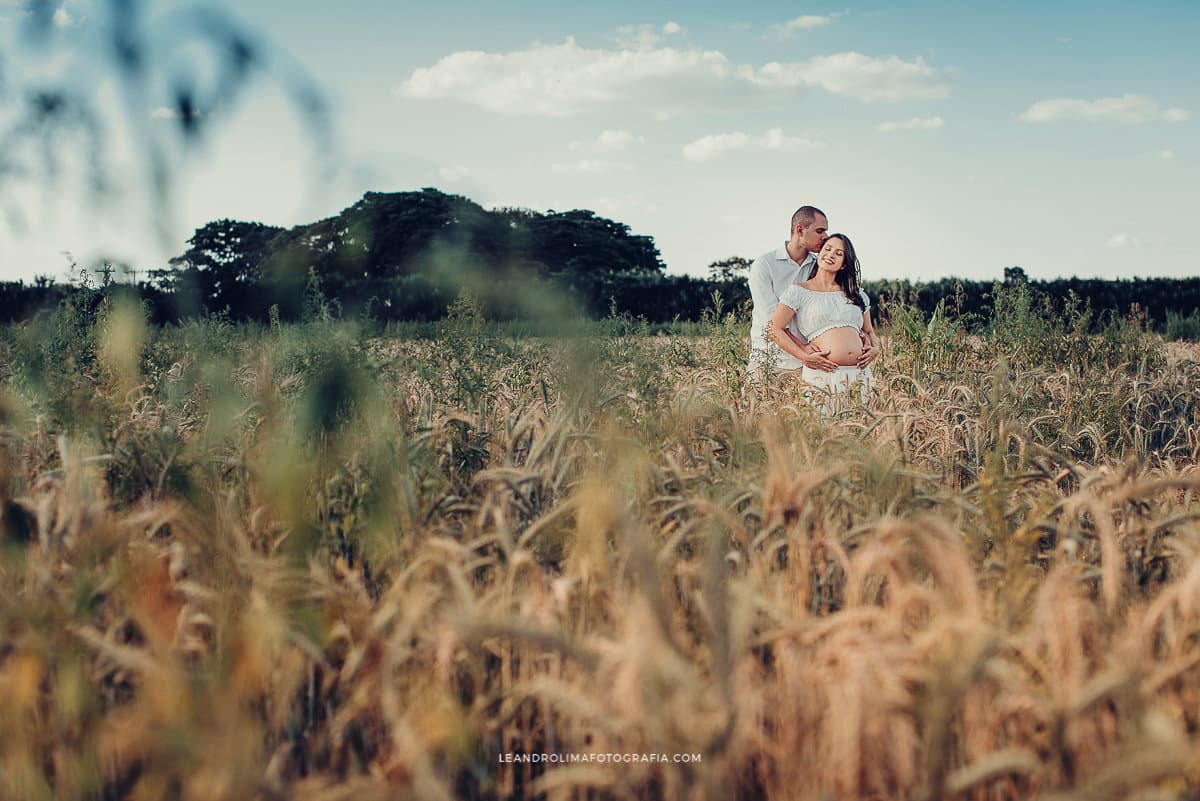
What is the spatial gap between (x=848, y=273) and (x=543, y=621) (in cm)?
444

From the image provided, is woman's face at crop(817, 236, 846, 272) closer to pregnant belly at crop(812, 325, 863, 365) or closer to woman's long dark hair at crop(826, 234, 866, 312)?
woman's long dark hair at crop(826, 234, 866, 312)

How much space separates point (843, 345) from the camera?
557 cm

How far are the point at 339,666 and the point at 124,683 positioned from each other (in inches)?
19.3

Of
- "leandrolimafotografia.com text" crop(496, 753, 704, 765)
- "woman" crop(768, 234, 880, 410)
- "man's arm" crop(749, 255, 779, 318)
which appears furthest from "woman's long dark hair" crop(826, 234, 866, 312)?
"leandrolimafotografia.com text" crop(496, 753, 704, 765)

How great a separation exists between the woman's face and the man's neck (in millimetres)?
→ 947

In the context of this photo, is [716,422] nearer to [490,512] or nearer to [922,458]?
[922,458]

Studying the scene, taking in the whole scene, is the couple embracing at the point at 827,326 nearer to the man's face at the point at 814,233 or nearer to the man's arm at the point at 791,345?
the man's arm at the point at 791,345

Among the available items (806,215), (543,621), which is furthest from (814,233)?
(543,621)

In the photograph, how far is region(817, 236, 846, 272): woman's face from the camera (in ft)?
18.1

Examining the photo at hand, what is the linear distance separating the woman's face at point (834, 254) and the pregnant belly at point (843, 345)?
386 mm

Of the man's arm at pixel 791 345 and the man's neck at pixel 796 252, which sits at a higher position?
the man's neck at pixel 796 252

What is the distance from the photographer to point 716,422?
3.85m

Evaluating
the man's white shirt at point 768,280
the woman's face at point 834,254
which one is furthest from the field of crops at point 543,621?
the man's white shirt at point 768,280

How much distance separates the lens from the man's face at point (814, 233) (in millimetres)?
6465
